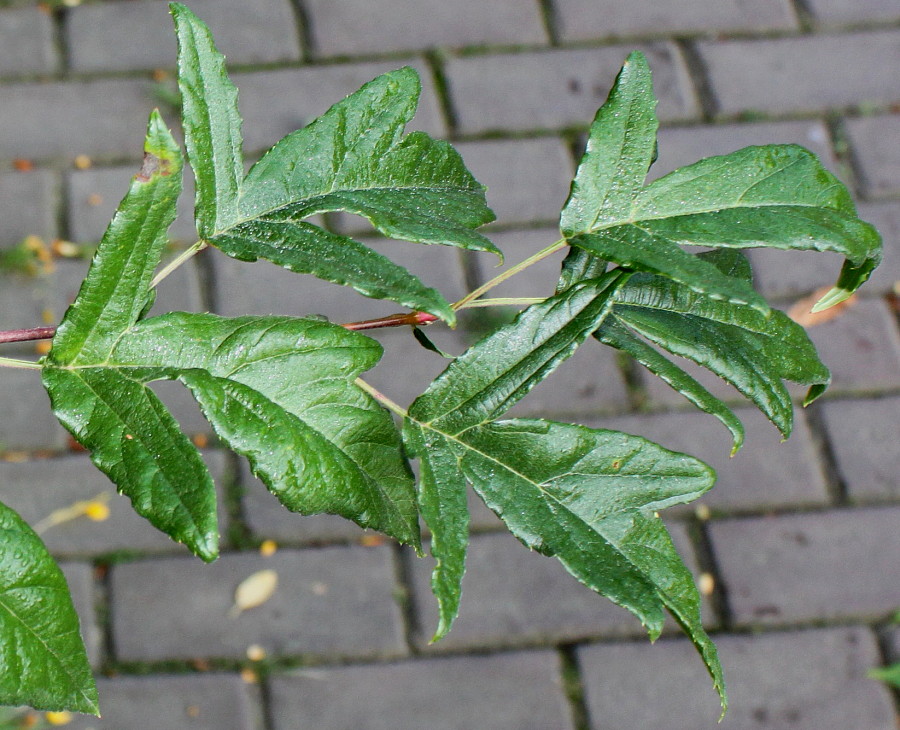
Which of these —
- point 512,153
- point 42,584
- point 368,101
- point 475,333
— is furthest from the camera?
point 512,153

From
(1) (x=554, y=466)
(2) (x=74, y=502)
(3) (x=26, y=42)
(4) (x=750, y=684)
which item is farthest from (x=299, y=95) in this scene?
(1) (x=554, y=466)

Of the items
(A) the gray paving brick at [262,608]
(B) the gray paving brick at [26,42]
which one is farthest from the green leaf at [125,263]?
(B) the gray paving brick at [26,42]

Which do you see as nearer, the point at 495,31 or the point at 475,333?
the point at 475,333

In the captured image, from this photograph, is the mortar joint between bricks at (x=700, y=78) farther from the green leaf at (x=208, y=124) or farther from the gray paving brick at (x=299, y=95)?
the green leaf at (x=208, y=124)

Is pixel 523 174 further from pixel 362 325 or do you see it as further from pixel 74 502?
pixel 362 325

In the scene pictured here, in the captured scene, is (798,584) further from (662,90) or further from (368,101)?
(368,101)

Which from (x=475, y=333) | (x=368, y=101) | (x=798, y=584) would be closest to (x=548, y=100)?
(x=475, y=333)
